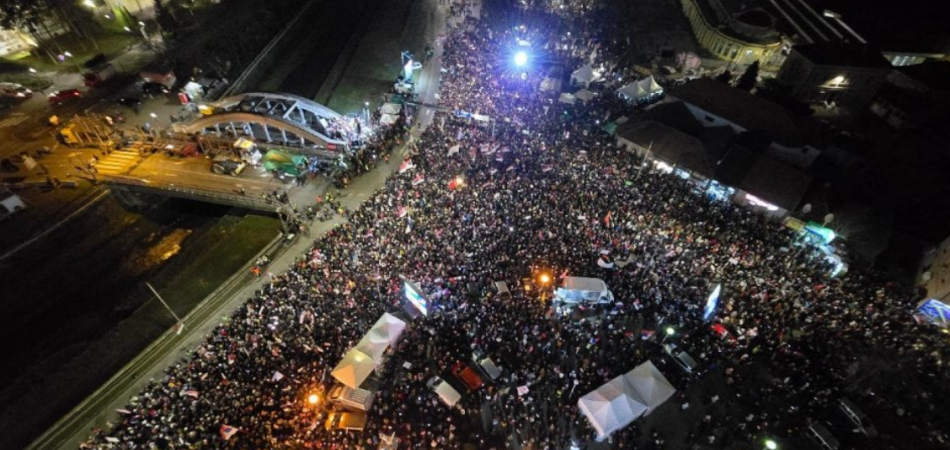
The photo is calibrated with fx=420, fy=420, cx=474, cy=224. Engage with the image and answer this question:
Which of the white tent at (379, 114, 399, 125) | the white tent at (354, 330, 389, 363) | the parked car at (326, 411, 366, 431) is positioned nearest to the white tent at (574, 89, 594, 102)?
the white tent at (379, 114, 399, 125)

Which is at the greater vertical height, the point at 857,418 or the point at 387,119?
the point at 387,119

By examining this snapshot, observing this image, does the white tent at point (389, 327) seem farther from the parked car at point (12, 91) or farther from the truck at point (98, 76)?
the parked car at point (12, 91)

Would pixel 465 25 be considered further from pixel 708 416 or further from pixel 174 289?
pixel 708 416

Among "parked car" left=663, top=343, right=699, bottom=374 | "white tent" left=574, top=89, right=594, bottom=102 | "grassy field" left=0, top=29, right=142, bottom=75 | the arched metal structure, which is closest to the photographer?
"parked car" left=663, top=343, right=699, bottom=374

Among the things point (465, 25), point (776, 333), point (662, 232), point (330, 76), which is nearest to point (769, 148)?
point (662, 232)

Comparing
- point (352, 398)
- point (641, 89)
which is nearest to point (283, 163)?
point (352, 398)

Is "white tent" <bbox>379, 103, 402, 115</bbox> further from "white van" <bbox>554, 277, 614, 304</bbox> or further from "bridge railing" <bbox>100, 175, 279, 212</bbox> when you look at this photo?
"white van" <bbox>554, 277, 614, 304</bbox>

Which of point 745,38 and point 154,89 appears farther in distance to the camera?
point 745,38

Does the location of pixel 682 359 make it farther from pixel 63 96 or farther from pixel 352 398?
pixel 63 96
